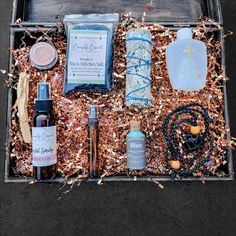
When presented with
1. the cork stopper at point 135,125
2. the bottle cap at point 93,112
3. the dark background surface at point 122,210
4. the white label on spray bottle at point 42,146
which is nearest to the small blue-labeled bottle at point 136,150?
the cork stopper at point 135,125

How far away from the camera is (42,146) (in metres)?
0.95

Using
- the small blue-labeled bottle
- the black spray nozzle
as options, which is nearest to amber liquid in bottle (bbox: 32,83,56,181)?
the black spray nozzle

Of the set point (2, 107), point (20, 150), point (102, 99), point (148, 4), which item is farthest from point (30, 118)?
point (148, 4)

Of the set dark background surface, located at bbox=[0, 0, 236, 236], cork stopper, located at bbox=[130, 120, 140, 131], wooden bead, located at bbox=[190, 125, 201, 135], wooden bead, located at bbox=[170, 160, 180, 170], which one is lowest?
dark background surface, located at bbox=[0, 0, 236, 236]

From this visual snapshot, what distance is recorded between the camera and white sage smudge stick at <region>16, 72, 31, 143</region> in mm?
1009

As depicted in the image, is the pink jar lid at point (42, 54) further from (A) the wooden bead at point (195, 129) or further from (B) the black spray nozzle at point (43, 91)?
(A) the wooden bead at point (195, 129)

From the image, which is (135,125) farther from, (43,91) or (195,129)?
(43,91)

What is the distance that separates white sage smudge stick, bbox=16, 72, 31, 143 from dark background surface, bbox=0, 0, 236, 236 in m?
0.34

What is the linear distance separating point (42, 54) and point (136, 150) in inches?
15.3

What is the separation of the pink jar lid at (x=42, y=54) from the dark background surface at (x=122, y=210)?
1.63ft

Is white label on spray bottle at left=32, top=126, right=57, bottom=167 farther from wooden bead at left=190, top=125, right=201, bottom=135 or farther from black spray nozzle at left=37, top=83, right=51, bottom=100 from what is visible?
wooden bead at left=190, top=125, right=201, bottom=135

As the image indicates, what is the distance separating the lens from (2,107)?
4.42 feet

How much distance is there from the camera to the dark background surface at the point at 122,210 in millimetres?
1279

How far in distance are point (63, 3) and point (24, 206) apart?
0.74 meters
